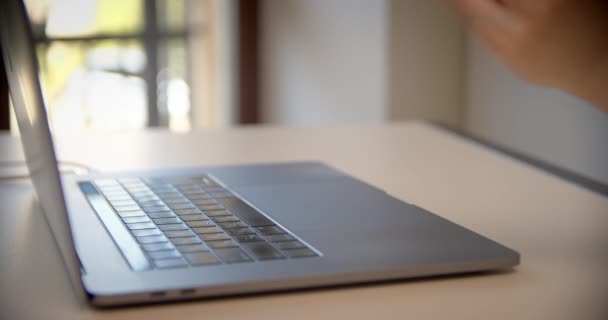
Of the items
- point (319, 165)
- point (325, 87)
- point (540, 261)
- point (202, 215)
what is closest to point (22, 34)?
point (202, 215)

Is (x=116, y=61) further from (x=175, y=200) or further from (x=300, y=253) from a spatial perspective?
(x=300, y=253)

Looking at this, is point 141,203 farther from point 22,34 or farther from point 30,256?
point 22,34

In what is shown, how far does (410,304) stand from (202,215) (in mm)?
249

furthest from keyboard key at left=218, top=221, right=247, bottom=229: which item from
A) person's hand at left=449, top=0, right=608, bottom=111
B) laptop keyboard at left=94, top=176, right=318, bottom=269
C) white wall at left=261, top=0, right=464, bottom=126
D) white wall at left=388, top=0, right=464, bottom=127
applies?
white wall at left=388, top=0, right=464, bottom=127

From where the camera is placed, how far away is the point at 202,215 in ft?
2.60

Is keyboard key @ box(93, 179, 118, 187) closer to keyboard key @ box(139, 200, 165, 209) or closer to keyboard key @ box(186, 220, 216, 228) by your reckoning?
keyboard key @ box(139, 200, 165, 209)

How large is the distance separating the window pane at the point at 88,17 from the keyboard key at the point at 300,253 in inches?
110

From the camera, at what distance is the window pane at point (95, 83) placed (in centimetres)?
344

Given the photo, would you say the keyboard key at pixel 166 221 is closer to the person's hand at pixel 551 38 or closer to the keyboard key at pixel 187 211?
the keyboard key at pixel 187 211

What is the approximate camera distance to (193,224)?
75cm

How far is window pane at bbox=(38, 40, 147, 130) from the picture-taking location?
11.3 ft

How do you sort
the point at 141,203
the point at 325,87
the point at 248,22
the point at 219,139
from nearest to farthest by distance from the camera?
the point at 141,203 → the point at 219,139 → the point at 325,87 → the point at 248,22

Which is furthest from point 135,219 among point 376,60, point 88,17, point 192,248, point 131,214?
point 88,17

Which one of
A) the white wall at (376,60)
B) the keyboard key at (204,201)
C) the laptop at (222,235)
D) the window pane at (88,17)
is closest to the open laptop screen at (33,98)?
the laptop at (222,235)
